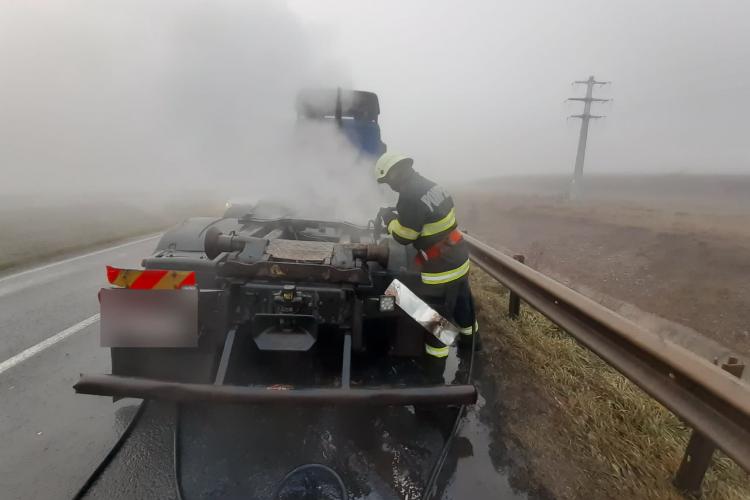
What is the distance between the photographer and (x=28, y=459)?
7.66 feet

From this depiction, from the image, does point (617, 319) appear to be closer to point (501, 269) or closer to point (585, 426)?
point (585, 426)

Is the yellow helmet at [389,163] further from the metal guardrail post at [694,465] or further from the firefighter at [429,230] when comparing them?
the metal guardrail post at [694,465]

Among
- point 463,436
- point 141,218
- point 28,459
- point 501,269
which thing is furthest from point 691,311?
point 141,218

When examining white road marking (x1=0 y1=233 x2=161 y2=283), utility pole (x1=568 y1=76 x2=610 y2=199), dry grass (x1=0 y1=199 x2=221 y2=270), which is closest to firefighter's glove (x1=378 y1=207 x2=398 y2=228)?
white road marking (x1=0 y1=233 x2=161 y2=283)

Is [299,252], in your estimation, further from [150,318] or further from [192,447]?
[192,447]

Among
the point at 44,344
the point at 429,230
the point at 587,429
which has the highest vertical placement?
the point at 429,230

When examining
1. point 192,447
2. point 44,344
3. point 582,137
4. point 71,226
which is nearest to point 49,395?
point 44,344

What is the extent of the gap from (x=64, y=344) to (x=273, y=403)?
9.79ft

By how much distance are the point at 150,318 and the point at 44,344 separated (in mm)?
2189

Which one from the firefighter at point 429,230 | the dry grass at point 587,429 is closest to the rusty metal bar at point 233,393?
the dry grass at point 587,429

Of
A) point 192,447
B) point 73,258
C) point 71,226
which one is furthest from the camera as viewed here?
point 71,226

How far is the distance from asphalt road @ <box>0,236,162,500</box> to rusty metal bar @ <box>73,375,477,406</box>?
1.51 feet

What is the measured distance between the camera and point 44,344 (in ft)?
12.8

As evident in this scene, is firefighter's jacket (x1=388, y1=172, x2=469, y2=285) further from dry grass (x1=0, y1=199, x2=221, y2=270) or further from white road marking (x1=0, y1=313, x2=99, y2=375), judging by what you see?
dry grass (x1=0, y1=199, x2=221, y2=270)
